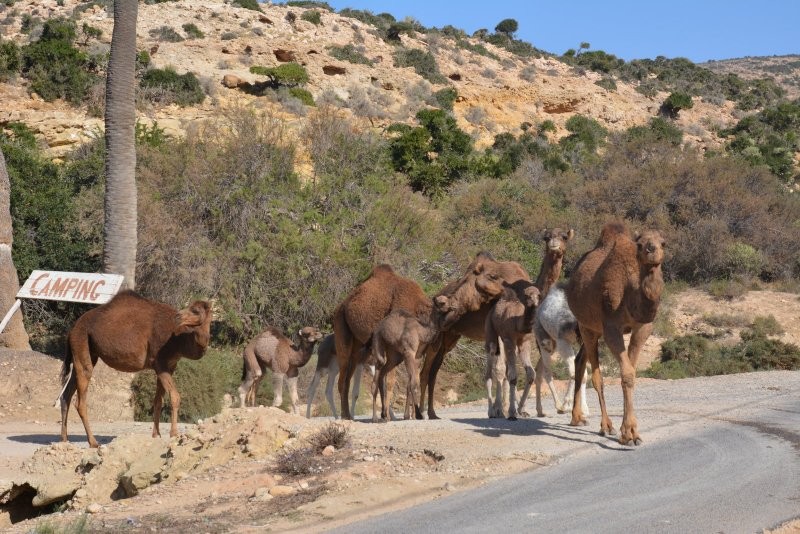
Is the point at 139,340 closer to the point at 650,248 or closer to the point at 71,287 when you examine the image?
the point at 71,287

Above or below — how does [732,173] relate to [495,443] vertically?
→ above

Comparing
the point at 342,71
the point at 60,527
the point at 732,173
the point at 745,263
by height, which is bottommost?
the point at 60,527

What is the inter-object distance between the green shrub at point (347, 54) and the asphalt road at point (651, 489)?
57.4 metres

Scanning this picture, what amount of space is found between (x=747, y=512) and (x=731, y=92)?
275 feet

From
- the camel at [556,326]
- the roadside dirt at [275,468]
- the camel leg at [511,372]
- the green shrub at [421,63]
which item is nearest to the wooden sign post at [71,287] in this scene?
the roadside dirt at [275,468]

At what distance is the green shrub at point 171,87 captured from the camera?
52812 mm

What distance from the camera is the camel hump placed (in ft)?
40.2

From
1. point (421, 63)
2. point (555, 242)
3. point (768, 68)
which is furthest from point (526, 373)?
point (768, 68)

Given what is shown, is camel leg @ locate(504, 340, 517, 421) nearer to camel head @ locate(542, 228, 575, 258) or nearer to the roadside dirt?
the roadside dirt

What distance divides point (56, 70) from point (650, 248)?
45.8m

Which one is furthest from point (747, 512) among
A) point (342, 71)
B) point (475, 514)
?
point (342, 71)

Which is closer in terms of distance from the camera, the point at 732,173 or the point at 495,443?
the point at 495,443

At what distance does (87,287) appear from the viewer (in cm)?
1920

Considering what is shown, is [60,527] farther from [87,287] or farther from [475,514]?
[87,287]
